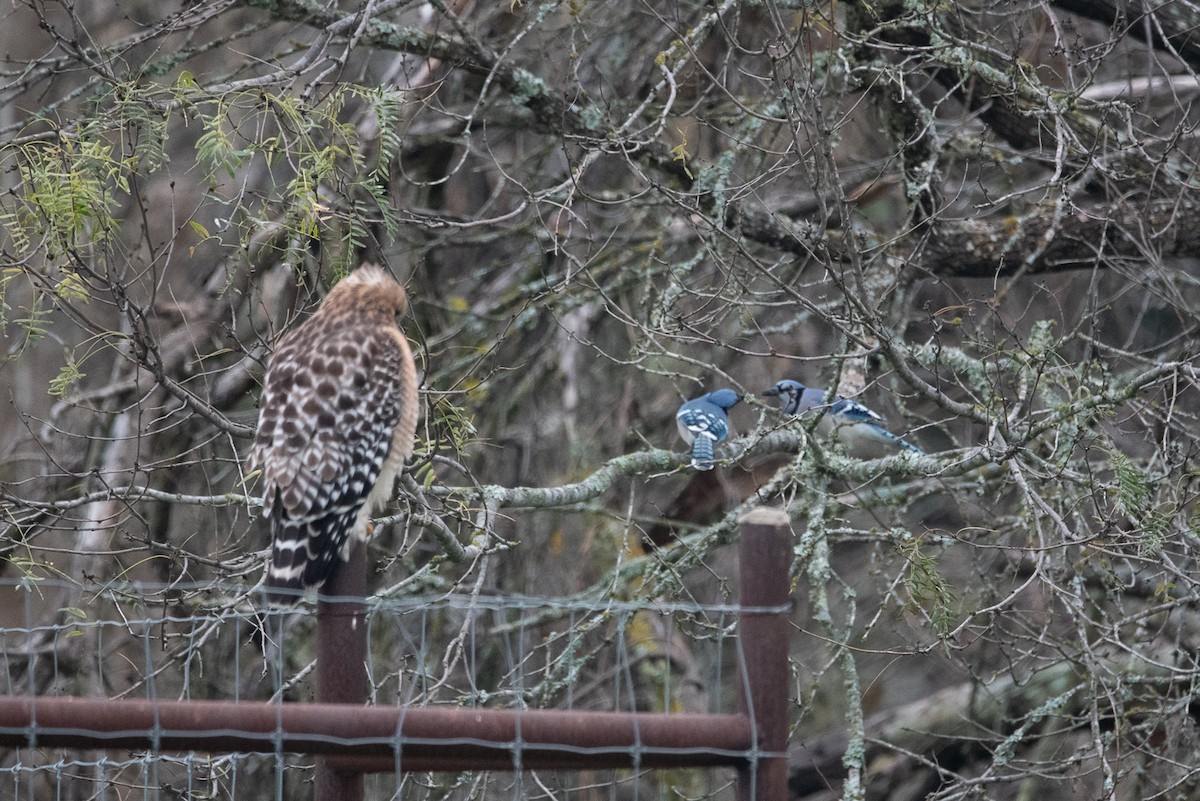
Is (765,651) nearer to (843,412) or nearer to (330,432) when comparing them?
(330,432)

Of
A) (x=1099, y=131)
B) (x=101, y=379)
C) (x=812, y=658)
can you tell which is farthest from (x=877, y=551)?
(x=101, y=379)

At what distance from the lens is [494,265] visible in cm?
710

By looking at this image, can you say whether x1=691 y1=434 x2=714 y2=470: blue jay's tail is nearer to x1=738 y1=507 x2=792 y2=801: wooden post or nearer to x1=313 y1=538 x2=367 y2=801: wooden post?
x1=313 y1=538 x2=367 y2=801: wooden post

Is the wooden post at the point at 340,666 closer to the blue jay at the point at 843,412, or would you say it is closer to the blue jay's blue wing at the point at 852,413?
the blue jay at the point at 843,412

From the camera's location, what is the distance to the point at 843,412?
5.98 meters

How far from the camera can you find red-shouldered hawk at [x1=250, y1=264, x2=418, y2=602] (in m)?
3.75

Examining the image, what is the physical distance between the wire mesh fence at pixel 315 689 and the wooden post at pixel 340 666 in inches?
2.0

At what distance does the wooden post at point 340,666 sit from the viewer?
2879 mm

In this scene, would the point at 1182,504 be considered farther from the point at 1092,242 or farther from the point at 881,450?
the point at 881,450

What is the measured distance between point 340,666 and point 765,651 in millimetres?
920

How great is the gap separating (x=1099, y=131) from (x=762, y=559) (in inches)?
114

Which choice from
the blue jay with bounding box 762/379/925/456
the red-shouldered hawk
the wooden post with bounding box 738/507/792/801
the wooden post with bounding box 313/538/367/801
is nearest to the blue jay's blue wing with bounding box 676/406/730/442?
the blue jay with bounding box 762/379/925/456

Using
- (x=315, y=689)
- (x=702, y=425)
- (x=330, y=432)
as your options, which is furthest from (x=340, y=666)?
(x=702, y=425)

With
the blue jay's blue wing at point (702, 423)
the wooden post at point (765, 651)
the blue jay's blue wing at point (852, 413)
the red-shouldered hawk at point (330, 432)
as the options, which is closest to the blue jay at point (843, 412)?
the blue jay's blue wing at point (852, 413)
